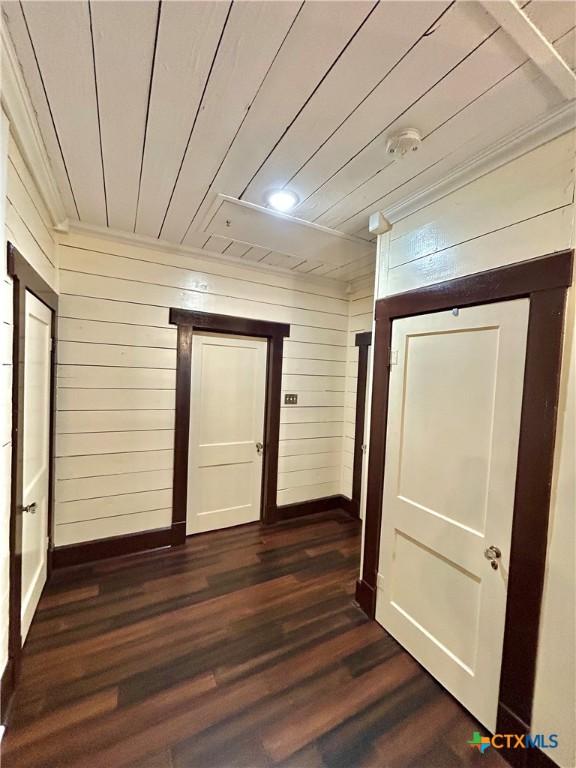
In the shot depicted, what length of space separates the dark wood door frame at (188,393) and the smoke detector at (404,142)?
1.88 metres

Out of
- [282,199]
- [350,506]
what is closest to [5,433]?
[282,199]

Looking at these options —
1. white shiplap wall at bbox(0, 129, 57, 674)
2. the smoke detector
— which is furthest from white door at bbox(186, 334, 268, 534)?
the smoke detector

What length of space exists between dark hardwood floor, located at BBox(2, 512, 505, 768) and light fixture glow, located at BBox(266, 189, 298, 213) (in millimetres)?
2549

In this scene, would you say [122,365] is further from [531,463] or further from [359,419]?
[531,463]

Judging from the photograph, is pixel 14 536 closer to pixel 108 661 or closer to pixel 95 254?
pixel 108 661

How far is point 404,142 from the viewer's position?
1314 mm

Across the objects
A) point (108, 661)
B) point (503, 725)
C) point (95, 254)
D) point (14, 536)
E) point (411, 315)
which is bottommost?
point (108, 661)

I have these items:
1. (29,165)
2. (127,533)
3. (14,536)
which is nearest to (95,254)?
(29,165)

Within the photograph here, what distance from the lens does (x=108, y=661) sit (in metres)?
1.67

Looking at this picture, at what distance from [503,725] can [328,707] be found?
733 millimetres

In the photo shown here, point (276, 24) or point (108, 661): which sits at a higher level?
point (276, 24)

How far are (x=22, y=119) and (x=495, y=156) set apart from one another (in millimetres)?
1934

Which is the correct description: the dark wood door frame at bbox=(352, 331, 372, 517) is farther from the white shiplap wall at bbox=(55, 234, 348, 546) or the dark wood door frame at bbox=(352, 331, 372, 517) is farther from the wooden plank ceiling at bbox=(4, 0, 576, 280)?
the wooden plank ceiling at bbox=(4, 0, 576, 280)

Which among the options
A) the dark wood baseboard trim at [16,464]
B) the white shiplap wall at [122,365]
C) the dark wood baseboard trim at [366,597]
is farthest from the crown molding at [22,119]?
the dark wood baseboard trim at [366,597]
